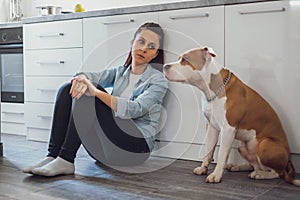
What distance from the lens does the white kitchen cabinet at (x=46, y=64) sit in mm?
3000

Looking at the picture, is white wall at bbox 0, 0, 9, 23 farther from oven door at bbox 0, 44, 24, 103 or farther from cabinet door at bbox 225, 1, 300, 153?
cabinet door at bbox 225, 1, 300, 153

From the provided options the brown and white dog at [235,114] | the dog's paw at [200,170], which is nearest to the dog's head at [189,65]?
the brown and white dog at [235,114]

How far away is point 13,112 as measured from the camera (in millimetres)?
3600

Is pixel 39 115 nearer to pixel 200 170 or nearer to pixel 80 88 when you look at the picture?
pixel 80 88

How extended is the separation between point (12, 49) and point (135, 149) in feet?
5.95

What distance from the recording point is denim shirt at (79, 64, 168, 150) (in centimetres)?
216

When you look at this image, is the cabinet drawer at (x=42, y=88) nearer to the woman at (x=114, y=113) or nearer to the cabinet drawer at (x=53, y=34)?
the cabinet drawer at (x=53, y=34)

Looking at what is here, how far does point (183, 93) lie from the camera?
2.46m

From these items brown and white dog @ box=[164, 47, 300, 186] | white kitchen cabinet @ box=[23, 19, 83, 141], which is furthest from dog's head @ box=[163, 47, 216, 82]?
white kitchen cabinet @ box=[23, 19, 83, 141]

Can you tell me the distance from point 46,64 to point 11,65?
0.62m

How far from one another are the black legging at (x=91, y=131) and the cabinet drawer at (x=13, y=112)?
1.49 m

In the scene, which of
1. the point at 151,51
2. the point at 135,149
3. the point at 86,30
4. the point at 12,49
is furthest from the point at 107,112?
the point at 12,49

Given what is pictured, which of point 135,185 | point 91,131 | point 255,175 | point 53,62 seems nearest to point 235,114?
point 255,175

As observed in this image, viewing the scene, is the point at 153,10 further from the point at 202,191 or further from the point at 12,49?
the point at 12,49
